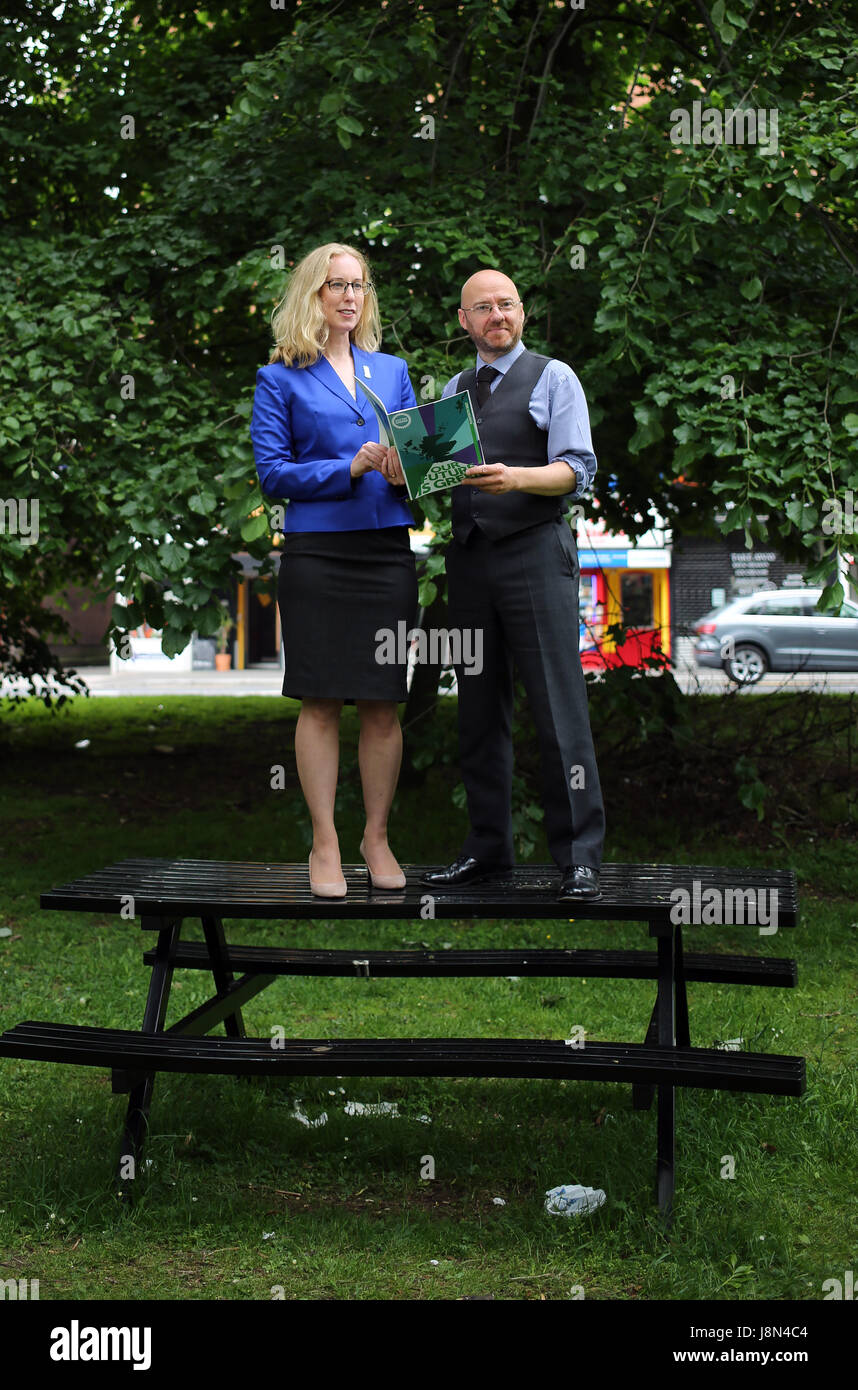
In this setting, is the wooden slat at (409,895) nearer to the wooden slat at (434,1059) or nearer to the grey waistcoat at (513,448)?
the wooden slat at (434,1059)

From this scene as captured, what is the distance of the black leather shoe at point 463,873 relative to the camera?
427 cm

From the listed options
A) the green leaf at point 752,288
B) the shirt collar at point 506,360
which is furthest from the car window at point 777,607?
the shirt collar at point 506,360

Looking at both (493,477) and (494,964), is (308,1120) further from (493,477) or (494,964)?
(493,477)

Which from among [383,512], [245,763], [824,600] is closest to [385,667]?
[383,512]

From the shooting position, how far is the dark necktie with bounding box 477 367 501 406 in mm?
4125

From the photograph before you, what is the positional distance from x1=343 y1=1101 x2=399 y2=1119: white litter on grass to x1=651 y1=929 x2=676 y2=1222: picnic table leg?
1.13m

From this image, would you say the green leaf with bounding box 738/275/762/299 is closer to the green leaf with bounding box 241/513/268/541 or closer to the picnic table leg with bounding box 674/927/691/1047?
the green leaf with bounding box 241/513/268/541

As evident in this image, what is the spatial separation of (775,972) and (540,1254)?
1.34m

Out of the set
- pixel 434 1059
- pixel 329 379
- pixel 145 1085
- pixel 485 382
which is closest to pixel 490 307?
pixel 485 382

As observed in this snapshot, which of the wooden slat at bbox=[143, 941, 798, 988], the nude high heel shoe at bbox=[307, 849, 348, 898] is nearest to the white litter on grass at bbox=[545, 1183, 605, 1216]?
the wooden slat at bbox=[143, 941, 798, 988]

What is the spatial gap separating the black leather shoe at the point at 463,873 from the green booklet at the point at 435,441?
1.16m

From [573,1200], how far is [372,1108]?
Answer: 1068 mm

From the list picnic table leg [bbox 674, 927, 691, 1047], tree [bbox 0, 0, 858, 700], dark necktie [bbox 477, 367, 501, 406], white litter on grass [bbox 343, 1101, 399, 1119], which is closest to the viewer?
dark necktie [bbox 477, 367, 501, 406]

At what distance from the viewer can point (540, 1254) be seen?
11.8 feet
